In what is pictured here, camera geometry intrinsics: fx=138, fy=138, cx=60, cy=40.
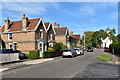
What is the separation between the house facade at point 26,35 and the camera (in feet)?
86.4

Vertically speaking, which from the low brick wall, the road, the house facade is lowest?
the road

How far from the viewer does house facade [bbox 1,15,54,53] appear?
26.3 meters

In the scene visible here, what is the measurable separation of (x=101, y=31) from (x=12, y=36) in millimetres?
77915

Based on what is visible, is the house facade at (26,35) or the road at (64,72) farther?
the house facade at (26,35)

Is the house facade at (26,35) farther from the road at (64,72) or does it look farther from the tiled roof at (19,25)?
the road at (64,72)

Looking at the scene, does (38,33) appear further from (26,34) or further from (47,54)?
(47,54)

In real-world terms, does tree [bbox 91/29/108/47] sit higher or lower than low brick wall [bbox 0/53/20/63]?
higher

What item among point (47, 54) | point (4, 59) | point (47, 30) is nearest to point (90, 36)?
point (47, 30)

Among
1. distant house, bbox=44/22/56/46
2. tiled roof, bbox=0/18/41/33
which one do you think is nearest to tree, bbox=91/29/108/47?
distant house, bbox=44/22/56/46

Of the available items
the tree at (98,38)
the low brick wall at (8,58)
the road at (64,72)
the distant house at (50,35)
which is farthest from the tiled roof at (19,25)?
the tree at (98,38)

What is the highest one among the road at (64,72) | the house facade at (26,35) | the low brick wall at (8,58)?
the house facade at (26,35)

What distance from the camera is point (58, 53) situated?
26.6 m

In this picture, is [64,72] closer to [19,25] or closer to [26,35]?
[26,35]

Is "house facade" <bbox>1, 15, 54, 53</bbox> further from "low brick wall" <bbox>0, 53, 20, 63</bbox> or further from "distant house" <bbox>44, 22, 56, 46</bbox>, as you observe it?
"low brick wall" <bbox>0, 53, 20, 63</bbox>
